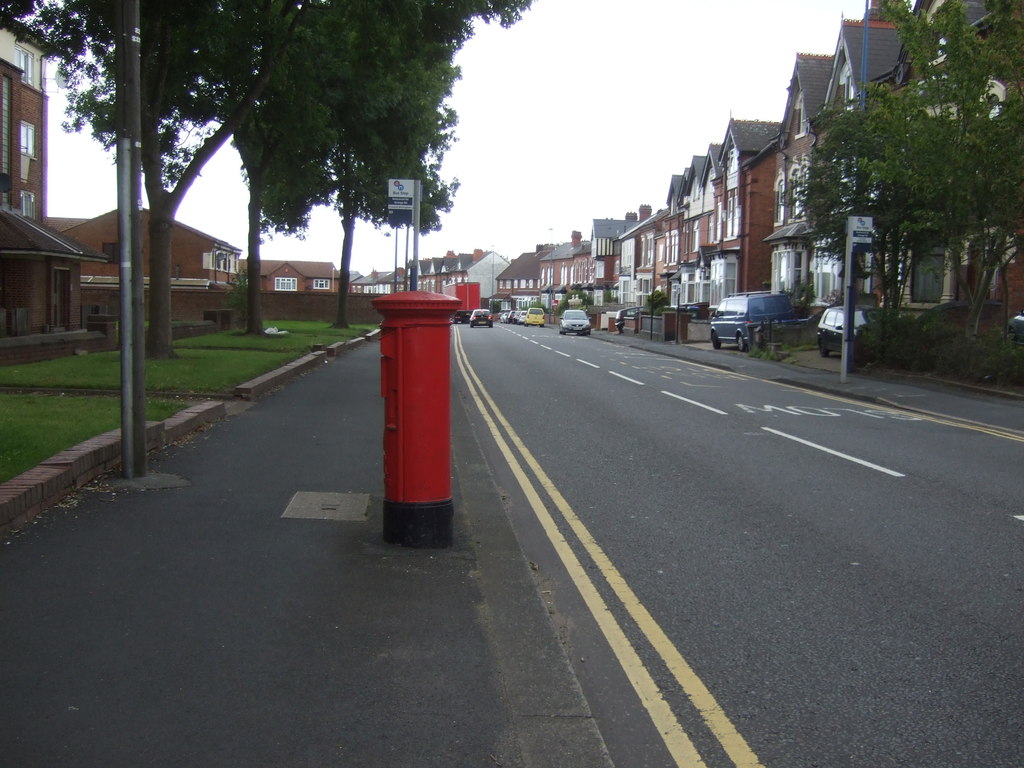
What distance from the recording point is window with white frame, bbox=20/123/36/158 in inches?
1411

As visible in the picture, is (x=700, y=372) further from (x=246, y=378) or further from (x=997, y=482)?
(x=997, y=482)

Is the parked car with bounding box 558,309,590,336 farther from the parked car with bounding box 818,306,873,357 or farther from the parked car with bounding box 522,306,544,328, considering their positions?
the parked car with bounding box 818,306,873,357

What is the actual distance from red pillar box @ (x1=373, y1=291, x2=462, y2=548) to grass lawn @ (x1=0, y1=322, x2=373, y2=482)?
3.00 metres

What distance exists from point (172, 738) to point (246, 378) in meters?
13.1

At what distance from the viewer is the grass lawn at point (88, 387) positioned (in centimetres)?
881

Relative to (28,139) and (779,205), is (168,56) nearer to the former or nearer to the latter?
(28,139)

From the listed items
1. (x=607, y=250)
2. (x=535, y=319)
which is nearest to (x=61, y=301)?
(x=535, y=319)

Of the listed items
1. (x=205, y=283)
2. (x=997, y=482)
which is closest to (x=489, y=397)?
(x=997, y=482)

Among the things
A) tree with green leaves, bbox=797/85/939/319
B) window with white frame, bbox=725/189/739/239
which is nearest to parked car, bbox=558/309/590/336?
window with white frame, bbox=725/189/739/239

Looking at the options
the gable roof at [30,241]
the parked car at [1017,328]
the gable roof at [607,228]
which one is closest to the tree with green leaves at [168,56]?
the gable roof at [30,241]

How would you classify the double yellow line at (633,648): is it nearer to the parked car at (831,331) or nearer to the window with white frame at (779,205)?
the parked car at (831,331)

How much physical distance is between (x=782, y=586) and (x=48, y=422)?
7575 mm

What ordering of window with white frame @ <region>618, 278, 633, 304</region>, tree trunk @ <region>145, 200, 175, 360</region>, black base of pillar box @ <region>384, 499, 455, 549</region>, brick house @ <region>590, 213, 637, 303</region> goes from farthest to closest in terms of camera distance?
1. brick house @ <region>590, 213, 637, 303</region>
2. window with white frame @ <region>618, 278, 633, 304</region>
3. tree trunk @ <region>145, 200, 175, 360</region>
4. black base of pillar box @ <region>384, 499, 455, 549</region>

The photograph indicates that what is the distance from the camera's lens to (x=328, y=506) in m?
7.86
